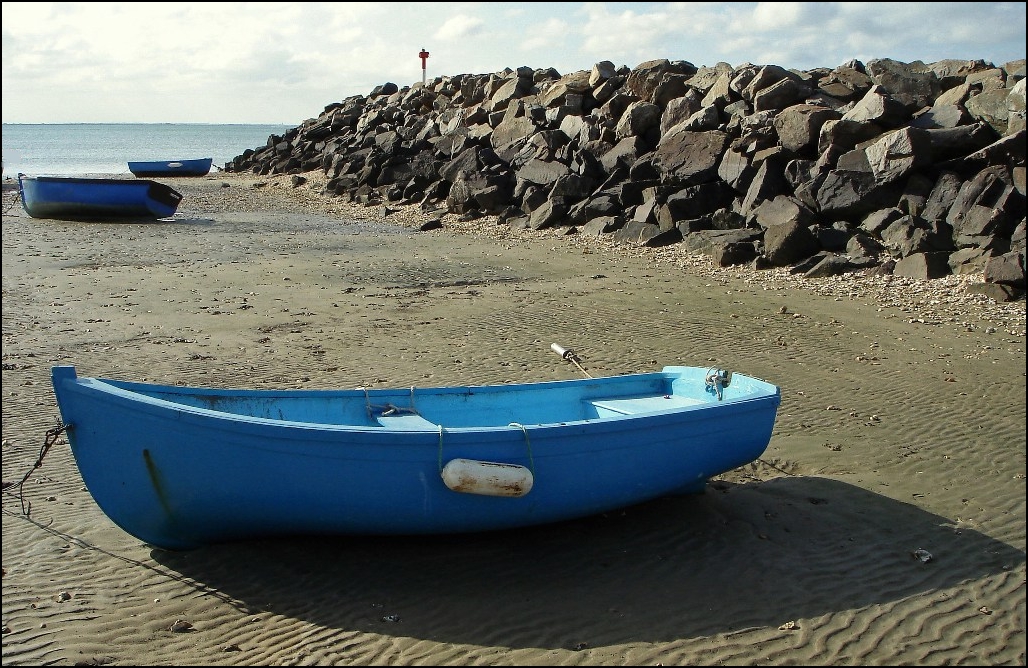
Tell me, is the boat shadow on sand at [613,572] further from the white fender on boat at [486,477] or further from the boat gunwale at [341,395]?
the boat gunwale at [341,395]

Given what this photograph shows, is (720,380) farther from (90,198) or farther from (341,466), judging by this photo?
(90,198)

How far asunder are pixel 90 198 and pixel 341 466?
20.5m

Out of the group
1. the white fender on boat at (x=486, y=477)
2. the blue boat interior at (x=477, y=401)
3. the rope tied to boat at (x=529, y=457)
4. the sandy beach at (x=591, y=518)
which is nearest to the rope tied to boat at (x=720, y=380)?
the blue boat interior at (x=477, y=401)

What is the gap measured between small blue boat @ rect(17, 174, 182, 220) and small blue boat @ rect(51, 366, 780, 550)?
19.0 m

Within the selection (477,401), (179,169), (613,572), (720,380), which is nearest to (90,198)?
(477,401)

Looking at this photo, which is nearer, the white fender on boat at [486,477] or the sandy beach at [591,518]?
the sandy beach at [591,518]

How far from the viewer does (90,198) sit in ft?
75.9

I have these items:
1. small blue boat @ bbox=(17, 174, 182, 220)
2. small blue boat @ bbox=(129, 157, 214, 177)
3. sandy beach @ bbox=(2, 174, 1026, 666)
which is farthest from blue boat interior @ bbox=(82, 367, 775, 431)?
small blue boat @ bbox=(129, 157, 214, 177)

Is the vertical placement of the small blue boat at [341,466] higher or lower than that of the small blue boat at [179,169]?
lower

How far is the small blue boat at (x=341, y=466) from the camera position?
536cm

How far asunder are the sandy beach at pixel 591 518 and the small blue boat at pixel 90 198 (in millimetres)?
8976

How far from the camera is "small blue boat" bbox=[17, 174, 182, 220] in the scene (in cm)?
2317

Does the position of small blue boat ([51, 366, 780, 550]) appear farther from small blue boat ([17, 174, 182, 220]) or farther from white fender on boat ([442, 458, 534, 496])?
small blue boat ([17, 174, 182, 220])

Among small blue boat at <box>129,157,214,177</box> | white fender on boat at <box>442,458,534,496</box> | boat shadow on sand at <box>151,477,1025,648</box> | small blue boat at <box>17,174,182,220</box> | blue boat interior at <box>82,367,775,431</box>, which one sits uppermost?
small blue boat at <box>129,157,214,177</box>
